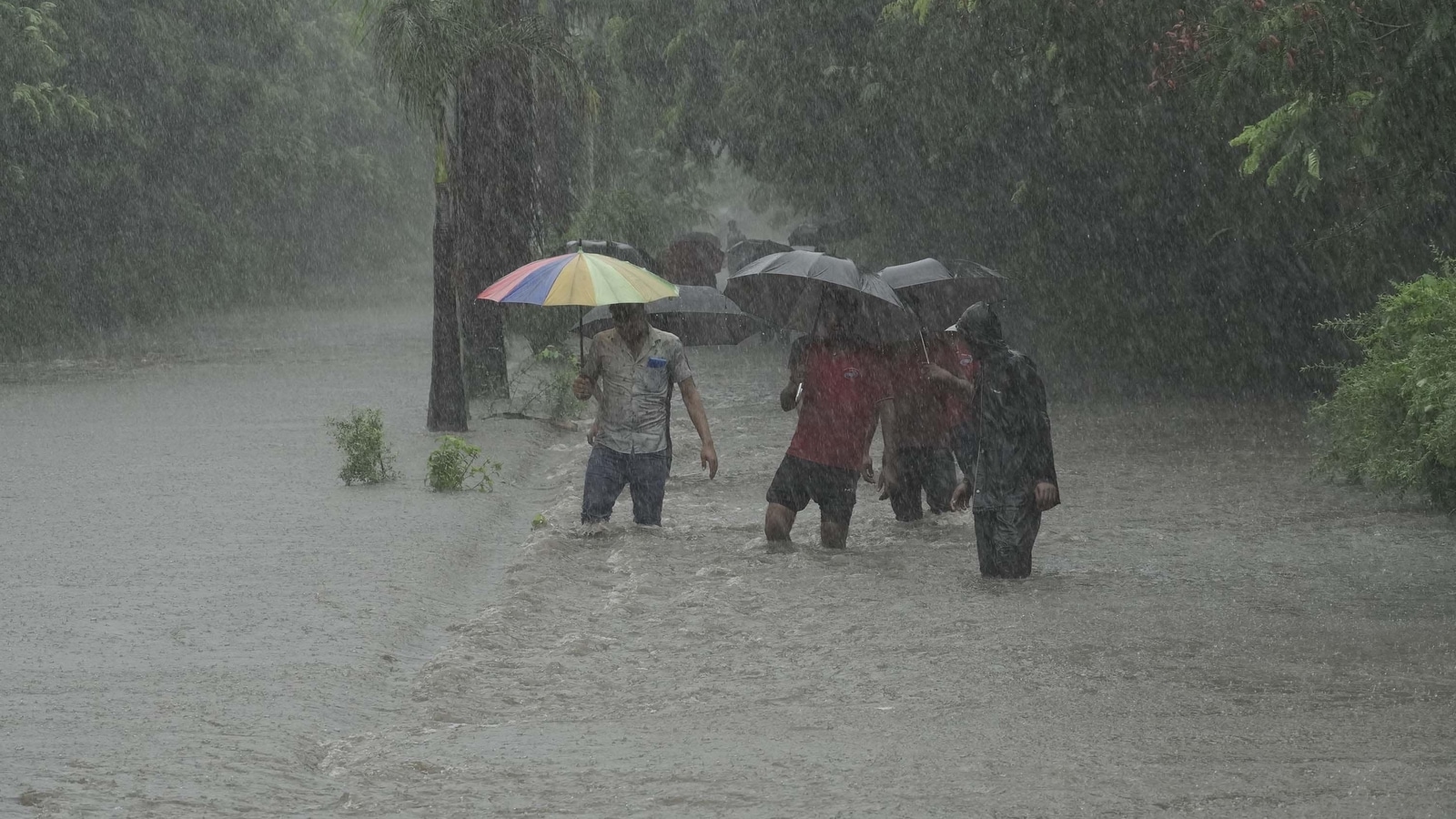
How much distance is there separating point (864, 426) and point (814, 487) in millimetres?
461

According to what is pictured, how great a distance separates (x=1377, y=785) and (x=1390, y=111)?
4144mm

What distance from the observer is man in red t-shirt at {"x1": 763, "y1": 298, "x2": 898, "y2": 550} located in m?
10.7

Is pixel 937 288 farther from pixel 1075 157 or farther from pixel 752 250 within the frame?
pixel 752 250

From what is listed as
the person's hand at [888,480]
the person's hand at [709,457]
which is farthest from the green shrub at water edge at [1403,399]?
the person's hand at [709,457]

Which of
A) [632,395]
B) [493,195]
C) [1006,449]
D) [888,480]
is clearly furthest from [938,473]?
[493,195]

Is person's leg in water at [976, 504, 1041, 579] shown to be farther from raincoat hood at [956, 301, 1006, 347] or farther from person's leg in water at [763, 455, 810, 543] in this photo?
person's leg in water at [763, 455, 810, 543]

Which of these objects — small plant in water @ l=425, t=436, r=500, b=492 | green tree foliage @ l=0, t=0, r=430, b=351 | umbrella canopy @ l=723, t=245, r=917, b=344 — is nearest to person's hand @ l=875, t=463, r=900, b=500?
umbrella canopy @ l=723, t=245, r=917, b=344

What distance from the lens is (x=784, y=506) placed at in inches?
435

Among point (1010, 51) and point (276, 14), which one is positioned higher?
point (276, 14)

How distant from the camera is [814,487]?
1084 cm

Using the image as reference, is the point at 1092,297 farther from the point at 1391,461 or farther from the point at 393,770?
the point at 393,770

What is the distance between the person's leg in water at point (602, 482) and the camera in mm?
11445

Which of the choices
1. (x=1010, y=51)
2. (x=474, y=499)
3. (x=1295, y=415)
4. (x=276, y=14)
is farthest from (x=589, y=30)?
(x=474, y=499)

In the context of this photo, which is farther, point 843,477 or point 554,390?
point 554,390
